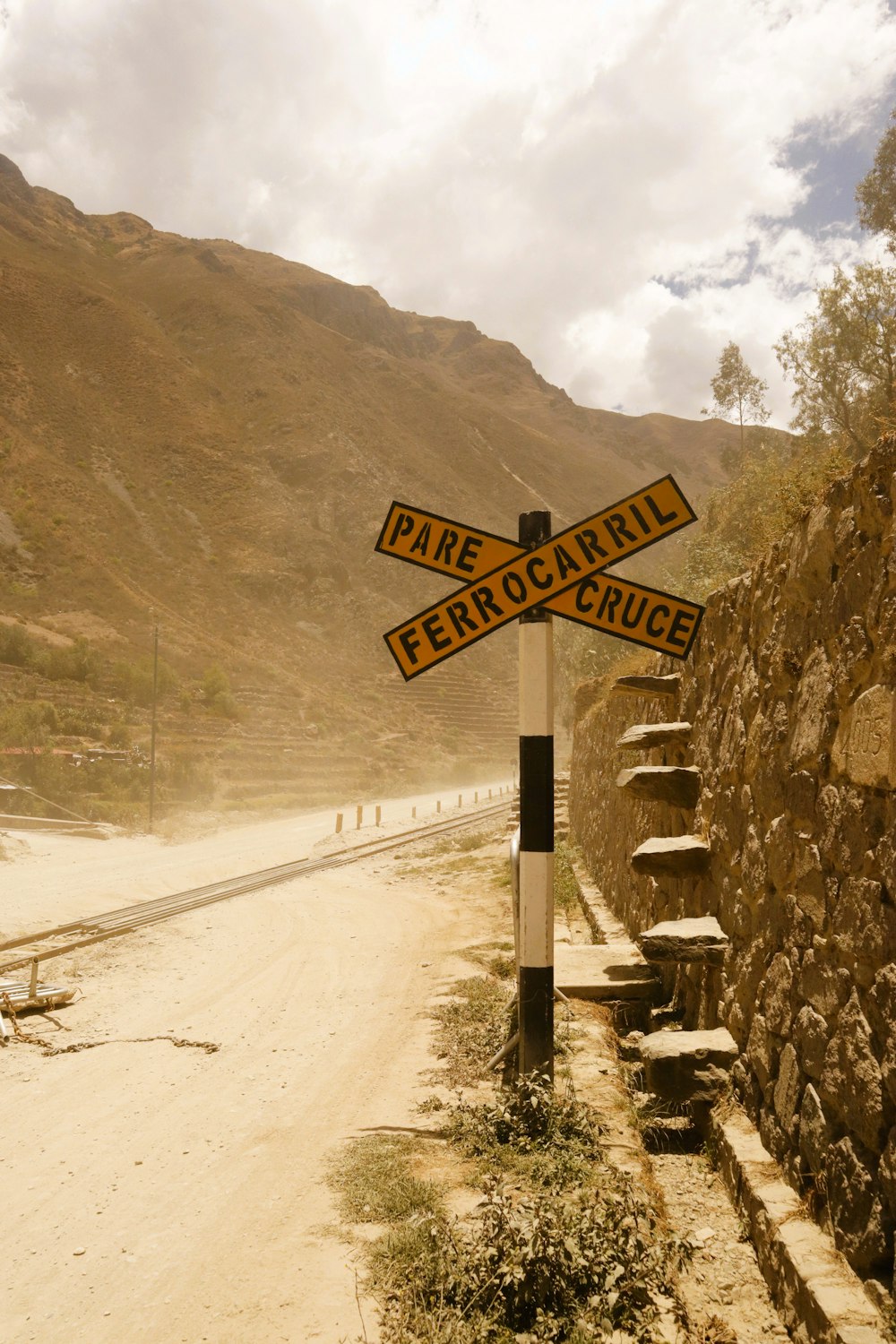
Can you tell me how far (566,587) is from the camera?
156 inches

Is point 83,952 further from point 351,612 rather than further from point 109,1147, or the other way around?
point 351,612

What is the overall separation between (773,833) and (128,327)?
85.2 m

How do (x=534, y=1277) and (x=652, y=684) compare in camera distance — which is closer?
(x=534, y=1277)

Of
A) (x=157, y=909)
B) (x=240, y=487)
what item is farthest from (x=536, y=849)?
(x=240, y=487)

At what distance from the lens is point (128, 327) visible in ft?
252

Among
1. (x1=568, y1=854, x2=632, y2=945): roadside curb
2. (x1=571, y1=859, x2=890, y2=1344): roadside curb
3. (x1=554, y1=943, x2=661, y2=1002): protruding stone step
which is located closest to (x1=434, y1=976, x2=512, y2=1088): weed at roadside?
(x1=554, y1=943, x2=661, y2=1002): protruding stone step

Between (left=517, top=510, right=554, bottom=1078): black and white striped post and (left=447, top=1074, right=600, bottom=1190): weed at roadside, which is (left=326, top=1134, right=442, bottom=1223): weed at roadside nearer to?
(left=447, top=1074, right=600, bottom=1190): weed at roadside

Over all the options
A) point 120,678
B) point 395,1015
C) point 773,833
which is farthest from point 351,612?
point 773,833

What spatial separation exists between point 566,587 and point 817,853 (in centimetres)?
162

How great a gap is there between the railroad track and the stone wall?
7.74 meters

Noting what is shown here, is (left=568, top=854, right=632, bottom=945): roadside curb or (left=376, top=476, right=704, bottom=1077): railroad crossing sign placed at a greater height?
(left=376, top=476, right=704, bottom=1077): railroad crossing sign

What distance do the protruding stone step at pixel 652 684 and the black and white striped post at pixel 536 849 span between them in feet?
5.72

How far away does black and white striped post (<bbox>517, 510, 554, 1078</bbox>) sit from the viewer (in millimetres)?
3992

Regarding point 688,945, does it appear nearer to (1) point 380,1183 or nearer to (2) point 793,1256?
(2) point 793,1256
